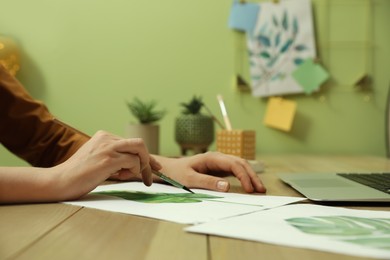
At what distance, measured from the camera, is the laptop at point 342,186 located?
0.62 meters

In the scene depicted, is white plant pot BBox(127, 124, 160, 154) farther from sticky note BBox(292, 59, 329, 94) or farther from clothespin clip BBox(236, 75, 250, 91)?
sticky note BBox(292, 59, 329, 94)

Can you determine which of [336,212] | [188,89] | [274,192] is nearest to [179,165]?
[274,192]

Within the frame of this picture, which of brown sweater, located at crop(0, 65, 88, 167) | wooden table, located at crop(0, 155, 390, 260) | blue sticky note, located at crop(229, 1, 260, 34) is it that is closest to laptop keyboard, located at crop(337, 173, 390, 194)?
wooden table, located at crop(0, 155, 390, 260)

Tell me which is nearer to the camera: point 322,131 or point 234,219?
point 234,219

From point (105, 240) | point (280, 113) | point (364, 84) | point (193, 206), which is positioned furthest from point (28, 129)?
point (364, 84)

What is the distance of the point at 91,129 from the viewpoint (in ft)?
5.37

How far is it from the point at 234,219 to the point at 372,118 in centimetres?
128

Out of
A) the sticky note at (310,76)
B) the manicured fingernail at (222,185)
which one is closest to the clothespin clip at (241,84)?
the sticky note at (310,76)

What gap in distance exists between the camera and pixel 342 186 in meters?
0.73

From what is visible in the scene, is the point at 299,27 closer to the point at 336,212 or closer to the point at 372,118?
the point at 372,118

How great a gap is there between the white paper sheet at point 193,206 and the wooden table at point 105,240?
23 mm

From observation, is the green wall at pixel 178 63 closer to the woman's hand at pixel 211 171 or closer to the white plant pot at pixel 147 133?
the white plant pot at pixel 147 133

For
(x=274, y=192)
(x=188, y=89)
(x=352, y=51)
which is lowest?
(x=274, y=192)

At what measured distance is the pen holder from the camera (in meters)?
1.17
